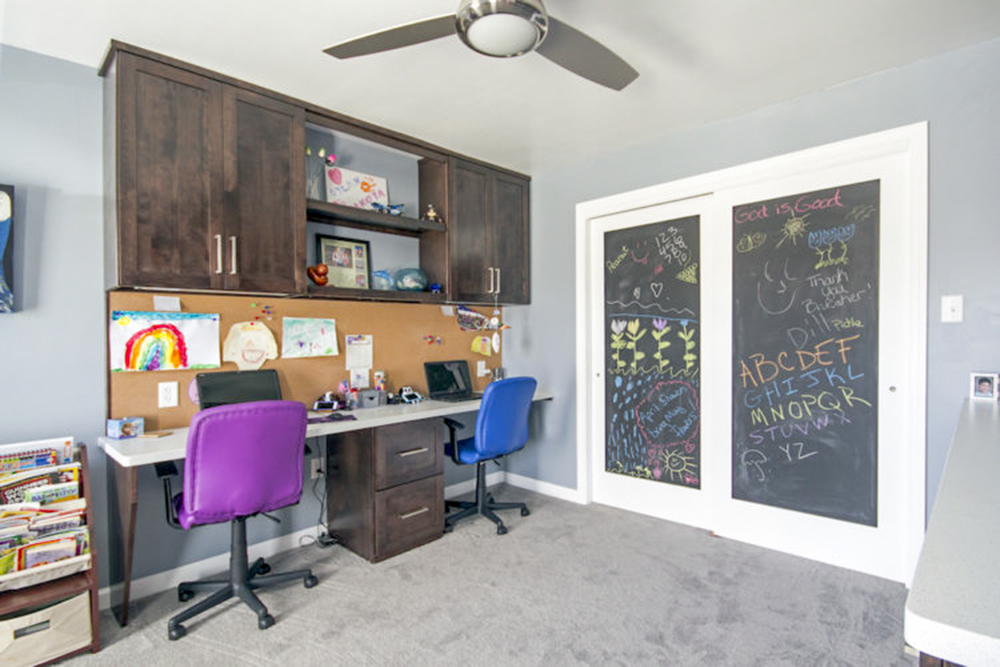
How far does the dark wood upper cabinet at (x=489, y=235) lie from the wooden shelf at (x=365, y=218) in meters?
0.21

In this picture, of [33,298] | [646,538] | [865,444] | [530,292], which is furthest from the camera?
[530,292]

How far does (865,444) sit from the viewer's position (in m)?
2.46

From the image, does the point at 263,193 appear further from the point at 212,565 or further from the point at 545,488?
the point at 545,488

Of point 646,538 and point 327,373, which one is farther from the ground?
point 327,373

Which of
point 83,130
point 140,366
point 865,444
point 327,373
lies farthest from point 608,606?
point 83,130

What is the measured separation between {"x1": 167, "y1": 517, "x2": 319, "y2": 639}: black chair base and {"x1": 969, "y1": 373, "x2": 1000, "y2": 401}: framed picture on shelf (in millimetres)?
3088

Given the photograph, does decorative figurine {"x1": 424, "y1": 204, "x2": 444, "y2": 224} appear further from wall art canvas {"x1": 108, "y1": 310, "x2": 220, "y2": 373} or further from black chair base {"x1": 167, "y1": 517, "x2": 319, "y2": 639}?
black chair base {"x1": 167, "y1": 517, "x2": 319, "y2": 639}

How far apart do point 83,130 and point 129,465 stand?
1.51 m

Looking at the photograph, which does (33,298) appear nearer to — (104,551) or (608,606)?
(104,551)

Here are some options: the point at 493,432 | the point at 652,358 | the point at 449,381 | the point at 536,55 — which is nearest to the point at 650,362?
the point at 652,358

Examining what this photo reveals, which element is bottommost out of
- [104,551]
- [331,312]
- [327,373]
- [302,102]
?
[104,551]

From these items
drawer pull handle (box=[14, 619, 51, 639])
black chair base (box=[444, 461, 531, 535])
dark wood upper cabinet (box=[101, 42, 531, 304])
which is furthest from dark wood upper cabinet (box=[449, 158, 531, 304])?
drawer pull handle (box=[14, 619, 51, 639])

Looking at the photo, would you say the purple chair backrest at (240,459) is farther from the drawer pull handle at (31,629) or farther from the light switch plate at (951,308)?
the light switch plate at (951,308)

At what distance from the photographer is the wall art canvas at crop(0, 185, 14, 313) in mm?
2002
